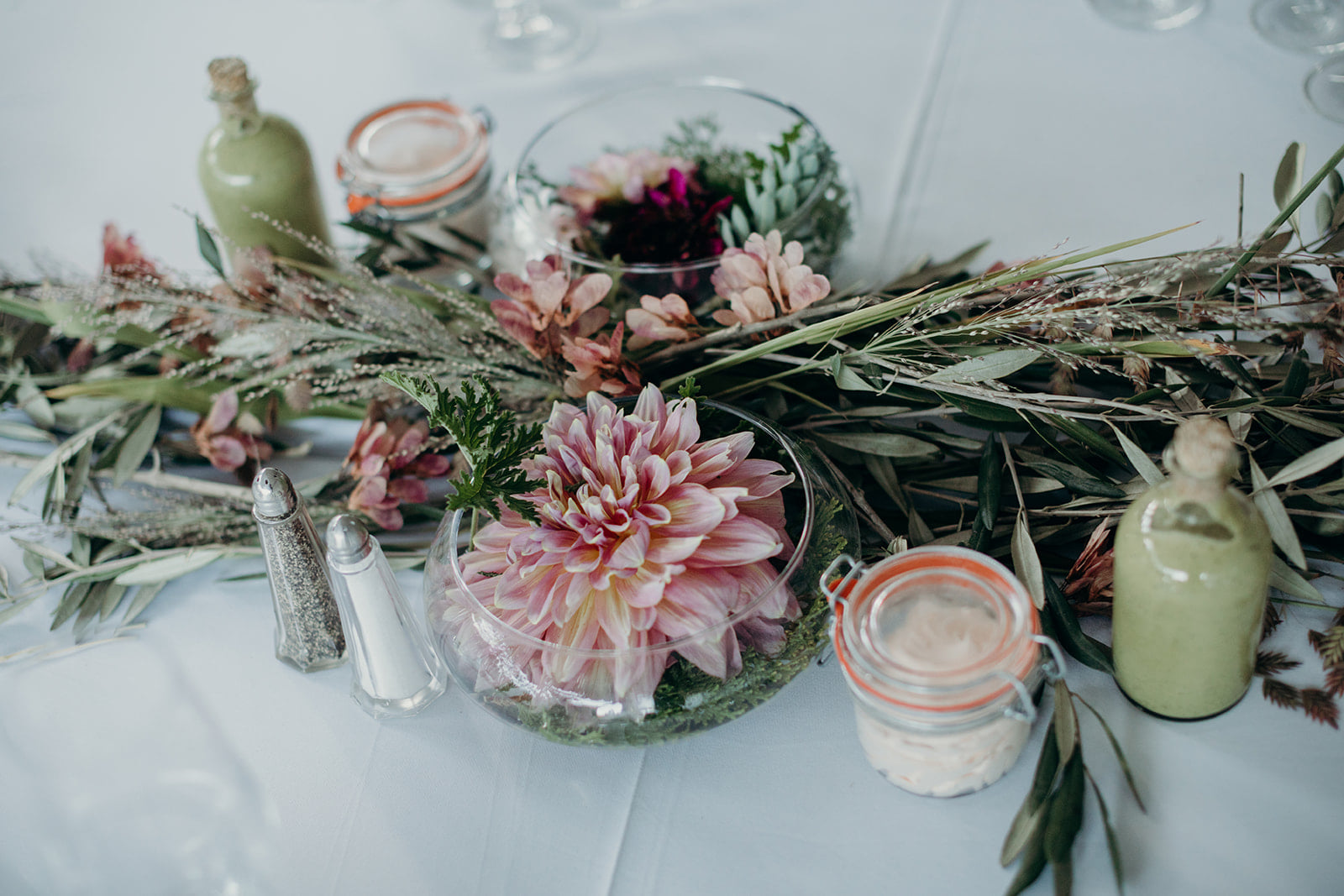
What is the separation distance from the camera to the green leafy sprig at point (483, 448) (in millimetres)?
480

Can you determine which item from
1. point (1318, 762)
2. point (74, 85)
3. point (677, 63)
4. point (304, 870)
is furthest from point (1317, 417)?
point (74, 85)

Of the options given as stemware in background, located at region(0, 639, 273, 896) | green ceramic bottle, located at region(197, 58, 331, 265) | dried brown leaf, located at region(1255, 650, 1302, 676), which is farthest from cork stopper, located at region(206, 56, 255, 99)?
dried brown leaf, located at region(1255, 650, 1302, 676)

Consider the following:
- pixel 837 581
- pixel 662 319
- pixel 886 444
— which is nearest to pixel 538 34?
pixel 662 319

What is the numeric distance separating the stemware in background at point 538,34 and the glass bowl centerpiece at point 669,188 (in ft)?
0.87

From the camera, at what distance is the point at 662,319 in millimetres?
622

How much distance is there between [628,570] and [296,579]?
0.77 ft

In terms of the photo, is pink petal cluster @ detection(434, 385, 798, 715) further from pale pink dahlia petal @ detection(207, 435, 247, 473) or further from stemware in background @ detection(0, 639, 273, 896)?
pale pink dahlia petal @ detection(207, 435, 247, 473)

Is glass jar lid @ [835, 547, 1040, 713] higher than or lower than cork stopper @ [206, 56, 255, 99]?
lower

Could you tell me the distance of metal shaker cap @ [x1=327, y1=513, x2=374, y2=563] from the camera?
52cm

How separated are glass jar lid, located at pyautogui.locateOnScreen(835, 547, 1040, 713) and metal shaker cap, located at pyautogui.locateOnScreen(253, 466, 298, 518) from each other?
1.04 ft

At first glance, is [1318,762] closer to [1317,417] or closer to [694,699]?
[1317,417]

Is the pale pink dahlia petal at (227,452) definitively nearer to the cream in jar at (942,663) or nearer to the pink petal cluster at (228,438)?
the pink petal cluster at (228,438)

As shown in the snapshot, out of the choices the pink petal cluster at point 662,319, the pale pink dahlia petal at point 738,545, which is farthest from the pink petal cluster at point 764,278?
the pale pink dahlia petal at point 738,545

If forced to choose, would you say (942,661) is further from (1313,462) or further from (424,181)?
(424,181)
